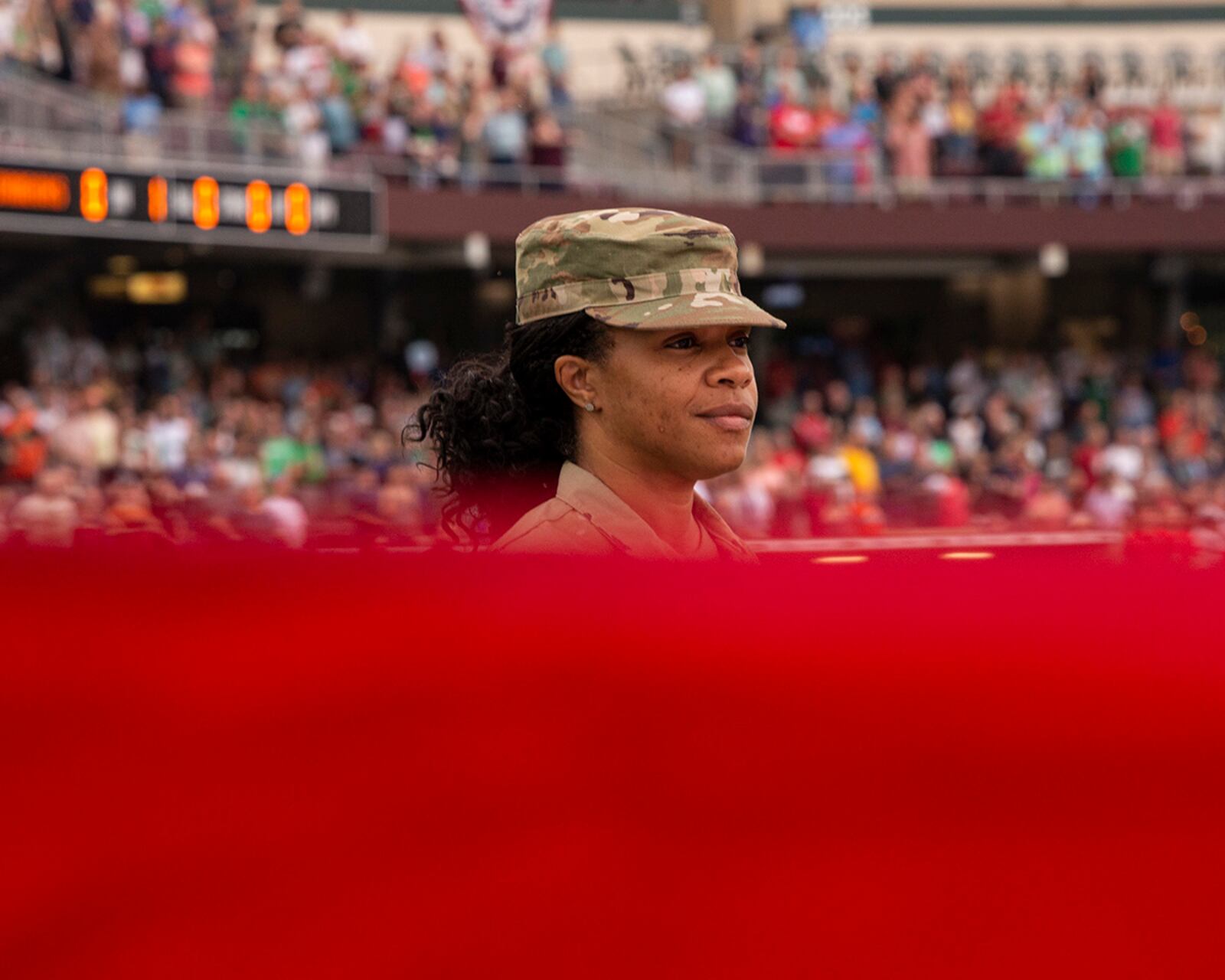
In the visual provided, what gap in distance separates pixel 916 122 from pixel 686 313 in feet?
53.7

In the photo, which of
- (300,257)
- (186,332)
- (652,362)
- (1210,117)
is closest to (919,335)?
(1210,117)

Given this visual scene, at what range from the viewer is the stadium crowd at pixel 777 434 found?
6.58 metres

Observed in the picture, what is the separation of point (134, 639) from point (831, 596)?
45 cm

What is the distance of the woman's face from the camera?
6.30ft

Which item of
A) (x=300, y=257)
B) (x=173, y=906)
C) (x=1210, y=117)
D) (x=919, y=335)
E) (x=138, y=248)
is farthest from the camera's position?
(x=919, y=335)

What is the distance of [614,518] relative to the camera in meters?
1.94

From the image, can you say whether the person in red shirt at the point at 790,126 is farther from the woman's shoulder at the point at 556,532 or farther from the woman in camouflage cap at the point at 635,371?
the woman's shoulder at the point at 556,532

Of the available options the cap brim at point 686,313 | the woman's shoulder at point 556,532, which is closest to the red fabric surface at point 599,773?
the woman's shoulder at point 556,532

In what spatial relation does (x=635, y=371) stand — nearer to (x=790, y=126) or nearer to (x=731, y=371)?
(x=731, y=371)

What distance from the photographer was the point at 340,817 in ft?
3.66

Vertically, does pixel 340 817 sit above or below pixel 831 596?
below

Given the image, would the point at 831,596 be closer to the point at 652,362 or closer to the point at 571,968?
the point at 571,968

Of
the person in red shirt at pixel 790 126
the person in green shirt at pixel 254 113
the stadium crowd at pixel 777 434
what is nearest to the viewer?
the stadium crowd at pixel 777 434

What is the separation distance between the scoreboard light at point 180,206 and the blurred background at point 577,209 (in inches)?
1.0
